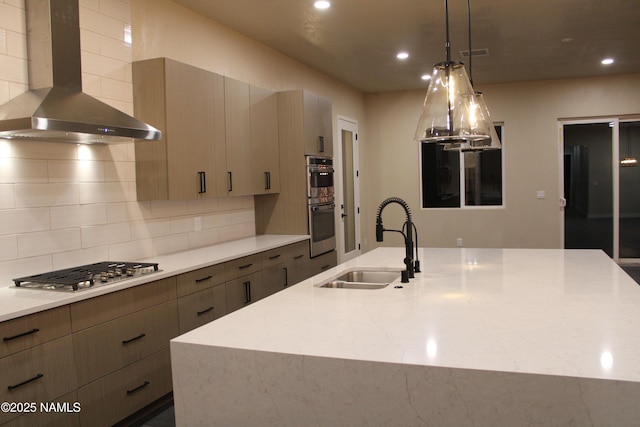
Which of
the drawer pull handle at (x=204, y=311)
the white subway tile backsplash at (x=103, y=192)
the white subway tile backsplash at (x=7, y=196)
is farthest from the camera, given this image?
the drawer pull handle at (x=204, y=311)

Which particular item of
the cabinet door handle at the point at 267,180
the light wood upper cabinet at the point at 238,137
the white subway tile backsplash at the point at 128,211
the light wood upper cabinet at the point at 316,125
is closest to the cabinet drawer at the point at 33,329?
the white subway tile backsplash at the point at 128,211

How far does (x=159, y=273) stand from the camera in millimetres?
3137

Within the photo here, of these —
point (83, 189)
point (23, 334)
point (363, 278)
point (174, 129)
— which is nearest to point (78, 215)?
point (83, 189)

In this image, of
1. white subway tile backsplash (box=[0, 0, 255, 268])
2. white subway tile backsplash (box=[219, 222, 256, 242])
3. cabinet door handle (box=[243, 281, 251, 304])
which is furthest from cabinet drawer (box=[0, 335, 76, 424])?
white subway tile backsplash (box=[219, 222, 256, 242])

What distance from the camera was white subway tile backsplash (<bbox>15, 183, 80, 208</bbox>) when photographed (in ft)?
9.62

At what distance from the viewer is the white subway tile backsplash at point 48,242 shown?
9.68ft

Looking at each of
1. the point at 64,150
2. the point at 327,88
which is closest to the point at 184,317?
the point at 64,150

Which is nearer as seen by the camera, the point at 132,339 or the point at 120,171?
the point at 132,339

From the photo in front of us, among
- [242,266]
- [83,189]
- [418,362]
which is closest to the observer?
[418,362]

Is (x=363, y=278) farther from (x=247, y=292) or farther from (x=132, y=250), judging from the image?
(x=132, y=250)

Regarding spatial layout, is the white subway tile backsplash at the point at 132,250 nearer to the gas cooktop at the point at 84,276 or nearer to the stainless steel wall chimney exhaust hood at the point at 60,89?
the gas cooktop at the point at 84,276

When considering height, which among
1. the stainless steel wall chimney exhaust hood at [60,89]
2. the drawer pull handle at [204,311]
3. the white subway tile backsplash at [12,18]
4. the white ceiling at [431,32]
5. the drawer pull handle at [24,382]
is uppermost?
the white ceiling at [431,32]

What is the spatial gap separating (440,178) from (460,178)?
323mm

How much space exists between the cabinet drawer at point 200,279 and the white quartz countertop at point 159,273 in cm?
4
